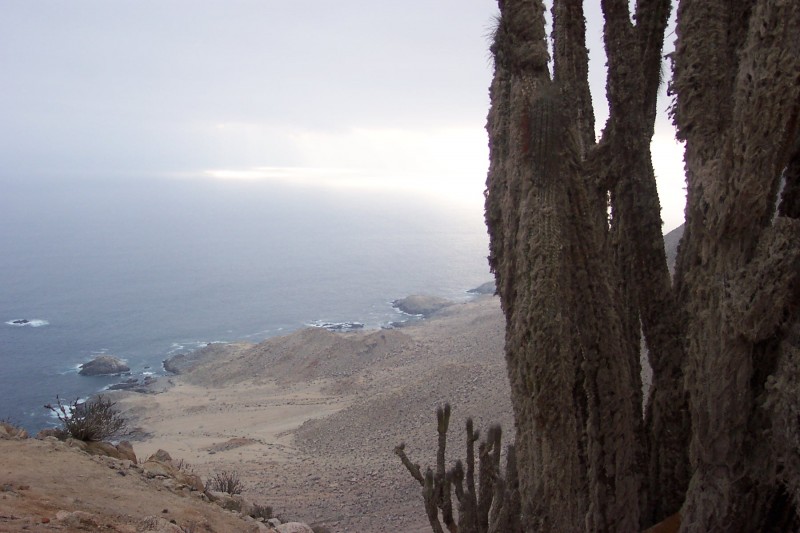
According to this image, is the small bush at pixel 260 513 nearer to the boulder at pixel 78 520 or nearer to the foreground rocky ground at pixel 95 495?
the foreground rocky ground at pixel 95 495

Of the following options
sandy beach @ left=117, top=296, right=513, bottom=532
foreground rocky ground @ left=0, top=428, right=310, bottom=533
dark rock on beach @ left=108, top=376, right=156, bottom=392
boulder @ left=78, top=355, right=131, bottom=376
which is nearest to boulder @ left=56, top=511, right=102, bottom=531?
foreground rocky ground @ left=0, top=428, right=310, bottom=533

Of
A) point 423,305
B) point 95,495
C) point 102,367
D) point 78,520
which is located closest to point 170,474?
point 95,495

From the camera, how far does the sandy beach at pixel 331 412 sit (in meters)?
18.8

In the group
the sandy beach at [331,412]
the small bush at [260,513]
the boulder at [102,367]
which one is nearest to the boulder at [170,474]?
the small bush at [260,513]

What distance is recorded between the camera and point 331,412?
31.4 m

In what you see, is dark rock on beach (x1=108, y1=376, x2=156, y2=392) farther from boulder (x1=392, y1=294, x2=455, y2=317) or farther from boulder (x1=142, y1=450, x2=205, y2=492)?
boulder (x1=392, y1=294, x2=455, y2=317)

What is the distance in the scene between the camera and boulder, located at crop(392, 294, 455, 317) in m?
70.8

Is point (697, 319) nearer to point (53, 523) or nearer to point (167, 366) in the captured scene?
point (53, 523)

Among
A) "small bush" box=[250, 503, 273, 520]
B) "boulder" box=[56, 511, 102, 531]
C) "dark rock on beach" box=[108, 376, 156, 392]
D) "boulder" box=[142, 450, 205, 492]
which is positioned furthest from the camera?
"dark rock on beach" box=[108, 376, 156, 392]

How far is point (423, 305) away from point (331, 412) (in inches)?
1663

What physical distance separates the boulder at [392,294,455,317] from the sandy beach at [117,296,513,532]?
17.7m

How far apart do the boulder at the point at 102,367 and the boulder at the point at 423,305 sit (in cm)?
3321

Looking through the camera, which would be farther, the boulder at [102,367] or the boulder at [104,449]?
the boulder at [102,367]

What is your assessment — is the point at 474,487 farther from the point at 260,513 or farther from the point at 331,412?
→ the point at 331,412
